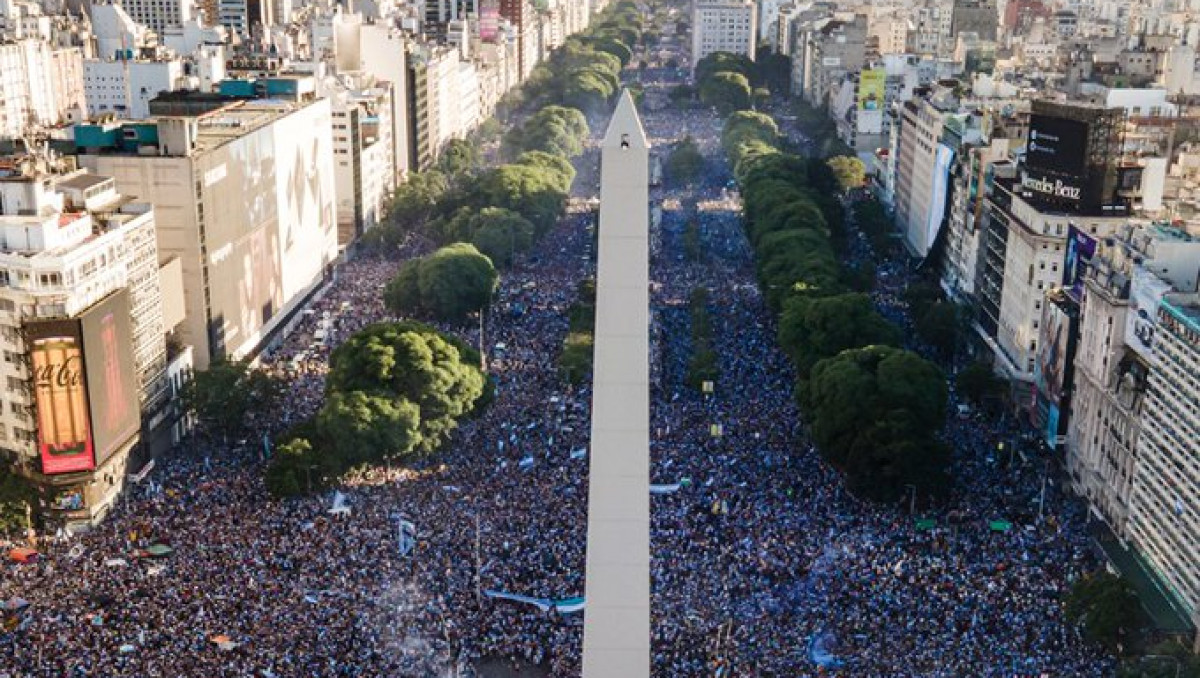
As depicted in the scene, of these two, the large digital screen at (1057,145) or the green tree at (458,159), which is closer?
the large digital screen at (1057,145)

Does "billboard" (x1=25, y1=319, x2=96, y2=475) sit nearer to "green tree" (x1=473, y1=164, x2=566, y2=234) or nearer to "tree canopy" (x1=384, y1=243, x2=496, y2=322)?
"tree canopy" (x1=384, y1=243, x2=496, y2=322)

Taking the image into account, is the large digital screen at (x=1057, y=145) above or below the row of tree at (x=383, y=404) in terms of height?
above

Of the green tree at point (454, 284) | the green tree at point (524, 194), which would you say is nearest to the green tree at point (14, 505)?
the green tree at point (454, 284)

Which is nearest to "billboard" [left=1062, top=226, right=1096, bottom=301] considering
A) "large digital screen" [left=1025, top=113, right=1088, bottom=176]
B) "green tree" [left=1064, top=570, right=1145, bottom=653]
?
"large digital screen" [left=1025, top=113, right=1088, bottom=176]

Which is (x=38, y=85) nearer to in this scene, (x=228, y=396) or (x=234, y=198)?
(x=234, y=198)

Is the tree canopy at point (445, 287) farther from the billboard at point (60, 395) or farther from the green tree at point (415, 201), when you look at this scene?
the billboard at point (60, 395)

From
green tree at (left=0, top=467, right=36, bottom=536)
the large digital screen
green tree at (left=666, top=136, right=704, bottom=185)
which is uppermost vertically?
the large digital screen

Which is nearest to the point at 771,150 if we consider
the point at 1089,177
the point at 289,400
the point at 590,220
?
the point at 590,220
